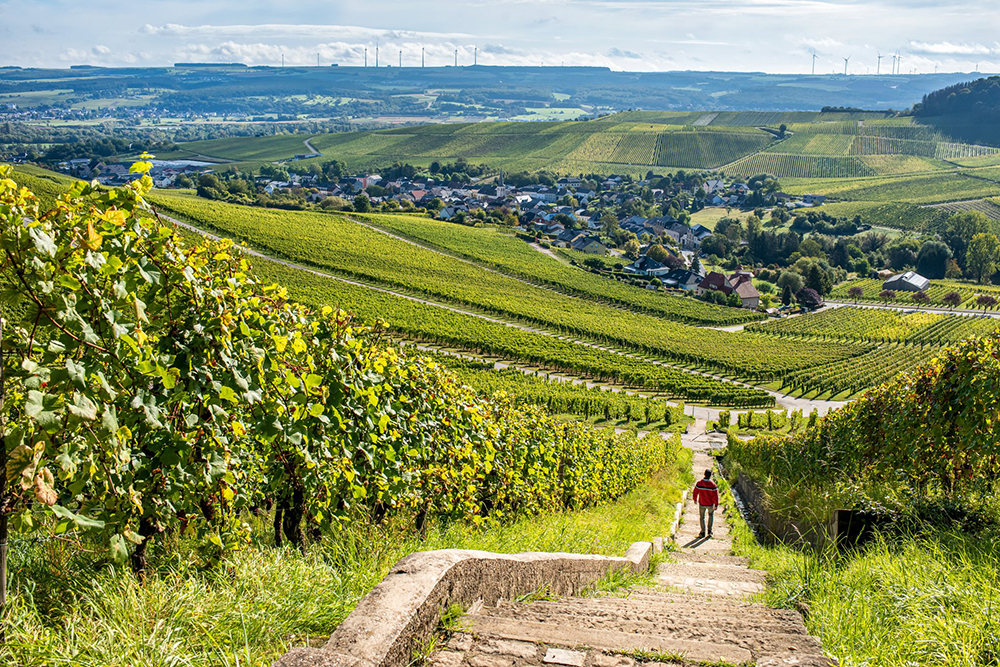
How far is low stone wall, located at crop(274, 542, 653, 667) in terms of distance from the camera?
2911 millimetres

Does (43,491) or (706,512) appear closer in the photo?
(43,491)

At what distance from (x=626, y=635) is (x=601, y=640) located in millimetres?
177

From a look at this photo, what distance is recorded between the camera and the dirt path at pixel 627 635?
333 centimetres

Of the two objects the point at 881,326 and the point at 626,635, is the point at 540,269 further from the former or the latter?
the point at 626,635

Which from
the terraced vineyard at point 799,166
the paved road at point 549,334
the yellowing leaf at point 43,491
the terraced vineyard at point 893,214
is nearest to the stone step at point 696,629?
the yellowing leaf at point 43,491

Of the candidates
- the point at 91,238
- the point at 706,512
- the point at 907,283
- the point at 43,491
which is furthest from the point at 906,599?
the point at 907,283

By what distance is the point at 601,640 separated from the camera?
11.7 feet

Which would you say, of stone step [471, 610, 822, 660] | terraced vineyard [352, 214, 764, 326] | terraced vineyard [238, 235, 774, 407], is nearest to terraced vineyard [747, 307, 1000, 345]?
terraced vineyard [352, 214, 764, 326]

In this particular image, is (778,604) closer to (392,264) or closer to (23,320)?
(23,320)

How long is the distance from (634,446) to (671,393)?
26322 mm

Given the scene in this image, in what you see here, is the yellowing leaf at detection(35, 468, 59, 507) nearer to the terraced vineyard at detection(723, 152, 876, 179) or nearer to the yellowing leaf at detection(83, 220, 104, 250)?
the yellowing leaf at detection(83, 220, 104, 250)

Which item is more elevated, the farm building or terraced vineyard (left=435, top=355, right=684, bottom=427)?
the farm building

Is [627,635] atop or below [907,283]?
atop

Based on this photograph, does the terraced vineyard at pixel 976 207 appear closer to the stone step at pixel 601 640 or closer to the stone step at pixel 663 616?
the stone step at pixel 663 616
